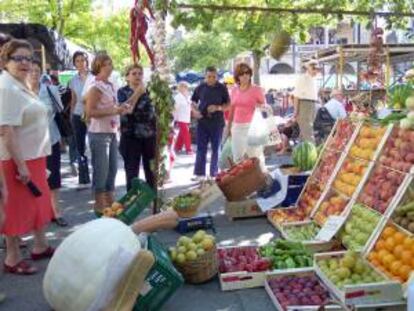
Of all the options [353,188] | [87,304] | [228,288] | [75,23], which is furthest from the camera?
[75,23]

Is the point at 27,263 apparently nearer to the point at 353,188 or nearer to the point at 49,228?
the point at 49,228

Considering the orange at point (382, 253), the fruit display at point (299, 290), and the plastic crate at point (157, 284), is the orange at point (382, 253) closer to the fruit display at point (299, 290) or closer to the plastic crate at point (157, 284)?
the fruit display at point (299, 290)

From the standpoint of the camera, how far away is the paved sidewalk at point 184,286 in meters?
4.12

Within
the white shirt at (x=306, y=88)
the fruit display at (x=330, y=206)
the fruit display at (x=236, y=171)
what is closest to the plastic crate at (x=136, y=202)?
the fruit display at (x=236, y=171)

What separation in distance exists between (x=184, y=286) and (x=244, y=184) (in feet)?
7.04

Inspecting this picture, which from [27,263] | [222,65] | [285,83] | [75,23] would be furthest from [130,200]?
[222,65]

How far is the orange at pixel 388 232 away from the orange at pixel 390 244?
49 millimetres

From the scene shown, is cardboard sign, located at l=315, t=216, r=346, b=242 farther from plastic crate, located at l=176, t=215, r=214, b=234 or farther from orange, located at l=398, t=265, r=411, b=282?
plastic crate, located at l=176, t=215, r=214, b=234

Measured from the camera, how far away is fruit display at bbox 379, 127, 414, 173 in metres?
4.56

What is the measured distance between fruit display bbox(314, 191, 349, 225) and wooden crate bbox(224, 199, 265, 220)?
0.97 m

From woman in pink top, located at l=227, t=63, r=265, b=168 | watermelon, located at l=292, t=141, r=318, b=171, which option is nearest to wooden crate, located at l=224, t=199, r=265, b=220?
watermelon, located at l=292, t=141, r=318, b=171

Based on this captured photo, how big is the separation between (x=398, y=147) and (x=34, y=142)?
307cm

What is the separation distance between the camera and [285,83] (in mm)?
36094

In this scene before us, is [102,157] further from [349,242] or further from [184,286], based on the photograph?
[349,242]
